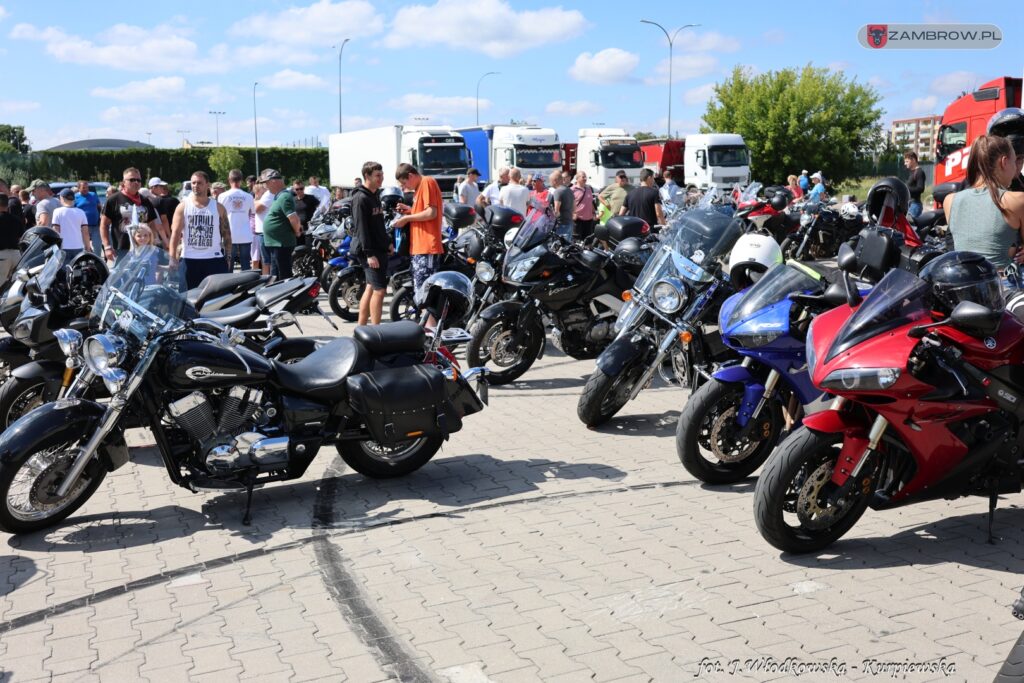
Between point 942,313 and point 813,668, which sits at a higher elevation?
point 942,313

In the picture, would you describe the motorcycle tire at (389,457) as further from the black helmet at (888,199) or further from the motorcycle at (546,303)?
the black helmet at (888,199)

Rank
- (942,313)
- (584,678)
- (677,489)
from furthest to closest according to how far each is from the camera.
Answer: (677,489), (942,313), (584,678)

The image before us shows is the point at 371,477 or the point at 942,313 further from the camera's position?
the point at 371,477

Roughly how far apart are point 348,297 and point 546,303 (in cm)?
459

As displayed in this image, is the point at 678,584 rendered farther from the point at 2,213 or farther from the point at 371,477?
the point at 2,213

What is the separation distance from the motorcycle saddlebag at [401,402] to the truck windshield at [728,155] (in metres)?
30.8

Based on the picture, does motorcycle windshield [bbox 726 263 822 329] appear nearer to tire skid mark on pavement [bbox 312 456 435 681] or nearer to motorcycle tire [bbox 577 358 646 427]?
motorcycle tire [bbox 577 358 646 427]

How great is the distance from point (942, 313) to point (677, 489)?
180 centimetres

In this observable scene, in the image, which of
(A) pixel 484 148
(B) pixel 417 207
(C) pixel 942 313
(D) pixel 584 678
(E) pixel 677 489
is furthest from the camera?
(A) pixel 484 148

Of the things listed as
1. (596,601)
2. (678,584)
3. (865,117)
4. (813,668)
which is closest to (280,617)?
(596,601)

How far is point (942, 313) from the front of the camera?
4.31 meters

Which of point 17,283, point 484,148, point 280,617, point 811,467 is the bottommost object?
point 280,617

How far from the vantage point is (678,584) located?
4.22 m

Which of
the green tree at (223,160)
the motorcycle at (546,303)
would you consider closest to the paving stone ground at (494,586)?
the motorcycle at (546,303)
